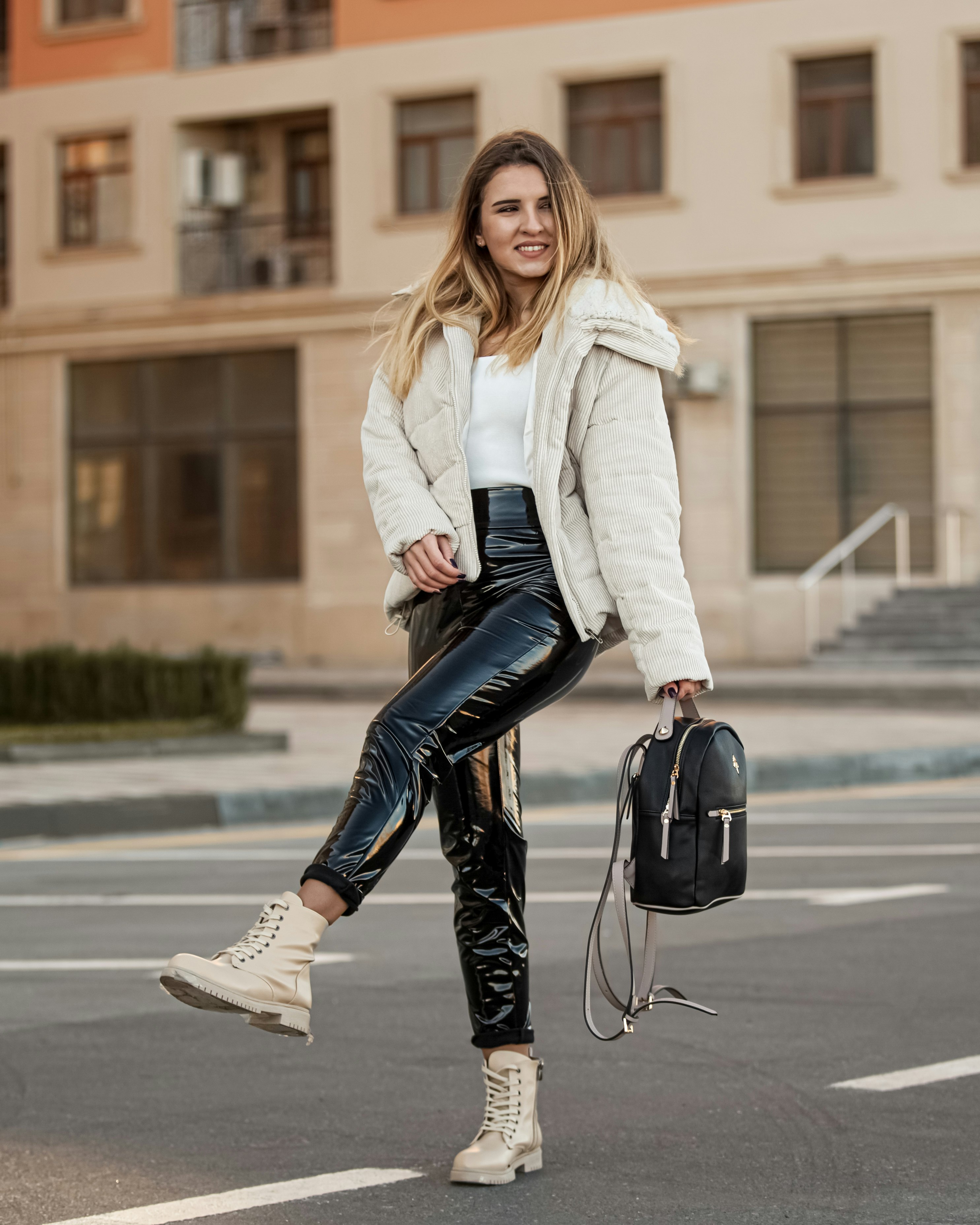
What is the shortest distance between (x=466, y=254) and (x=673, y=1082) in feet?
6.84

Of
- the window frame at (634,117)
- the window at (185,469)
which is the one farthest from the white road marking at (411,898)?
the window at (185,469)

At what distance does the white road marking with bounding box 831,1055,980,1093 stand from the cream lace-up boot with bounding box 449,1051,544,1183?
3.53 ft

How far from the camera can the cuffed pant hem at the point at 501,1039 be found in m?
4.18

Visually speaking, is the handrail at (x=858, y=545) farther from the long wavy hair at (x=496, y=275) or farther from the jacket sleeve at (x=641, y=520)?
the jacket sleeve at (x=641, y=520)

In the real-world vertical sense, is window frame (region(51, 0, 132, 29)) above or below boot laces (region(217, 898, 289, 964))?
above

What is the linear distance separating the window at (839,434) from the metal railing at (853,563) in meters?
0.16

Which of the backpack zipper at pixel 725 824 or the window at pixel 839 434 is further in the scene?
the window at pixel 839 434

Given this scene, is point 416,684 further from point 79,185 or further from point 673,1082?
point 79,185

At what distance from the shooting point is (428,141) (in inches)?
1212

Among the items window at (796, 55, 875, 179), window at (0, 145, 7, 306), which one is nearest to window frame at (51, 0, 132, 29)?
window at (0, 145, 7, 306)

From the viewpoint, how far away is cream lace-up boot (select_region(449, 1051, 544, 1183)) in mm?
4109

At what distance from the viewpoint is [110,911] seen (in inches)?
325

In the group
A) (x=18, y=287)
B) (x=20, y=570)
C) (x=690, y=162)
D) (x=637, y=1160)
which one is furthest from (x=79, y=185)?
(x=637, y=1160)

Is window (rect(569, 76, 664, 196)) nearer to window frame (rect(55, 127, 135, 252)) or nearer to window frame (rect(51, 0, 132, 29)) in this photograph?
window frame (rect(55, 127, 135, 252))
